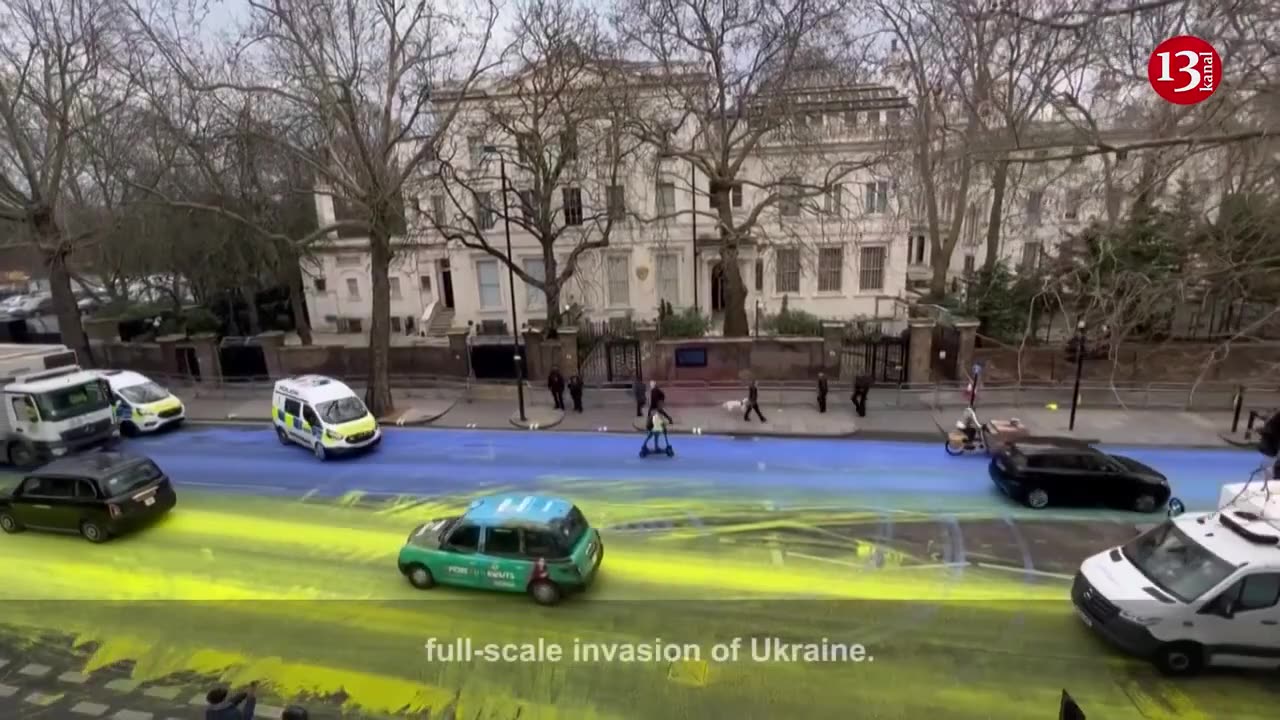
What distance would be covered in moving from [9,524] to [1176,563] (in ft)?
62.9

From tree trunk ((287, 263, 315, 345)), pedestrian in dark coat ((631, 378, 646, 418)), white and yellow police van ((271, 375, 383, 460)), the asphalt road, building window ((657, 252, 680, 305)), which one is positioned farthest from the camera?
building window ((657, 252, 680, 305))

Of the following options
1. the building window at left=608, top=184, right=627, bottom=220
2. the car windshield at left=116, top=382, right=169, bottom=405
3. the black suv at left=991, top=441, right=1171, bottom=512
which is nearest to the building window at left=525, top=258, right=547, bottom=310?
the building window at left=608, top=184, right=627, bottom=220

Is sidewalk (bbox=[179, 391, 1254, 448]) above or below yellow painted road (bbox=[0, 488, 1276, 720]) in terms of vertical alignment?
above

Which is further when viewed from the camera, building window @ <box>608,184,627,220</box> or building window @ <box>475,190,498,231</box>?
building window @ <box>475,190,498,231</box>

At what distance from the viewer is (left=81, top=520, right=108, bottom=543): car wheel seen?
37.4ft

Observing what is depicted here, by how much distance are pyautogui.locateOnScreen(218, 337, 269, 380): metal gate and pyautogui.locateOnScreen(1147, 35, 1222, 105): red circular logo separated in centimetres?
2597

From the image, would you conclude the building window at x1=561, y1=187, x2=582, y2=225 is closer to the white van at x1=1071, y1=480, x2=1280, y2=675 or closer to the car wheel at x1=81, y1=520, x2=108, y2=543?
the car wheel at x1=81, y1=520, x2=108, y2=543

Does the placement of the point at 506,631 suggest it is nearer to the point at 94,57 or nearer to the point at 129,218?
the point at 94,57

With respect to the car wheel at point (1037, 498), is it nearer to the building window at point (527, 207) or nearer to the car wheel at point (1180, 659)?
the car wheel at point (1180, 659)

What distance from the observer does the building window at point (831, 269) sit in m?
30.7

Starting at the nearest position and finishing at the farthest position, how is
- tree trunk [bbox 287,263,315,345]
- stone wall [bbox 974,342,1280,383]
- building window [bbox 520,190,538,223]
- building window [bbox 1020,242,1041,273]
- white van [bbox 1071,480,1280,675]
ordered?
white van [bbox 1071,480,1280,675]
stone wall [bbox 974,342,1280,383]
building window [bbox 520,190,538,223]
building window [bbox 1020,242,1041,273]
tree trunk [bbox 287,263,315,345]

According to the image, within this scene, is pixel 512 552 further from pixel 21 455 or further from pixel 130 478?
pixel 21 455

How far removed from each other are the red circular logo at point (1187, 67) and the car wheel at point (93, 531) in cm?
1850

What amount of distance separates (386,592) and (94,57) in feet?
68.9
